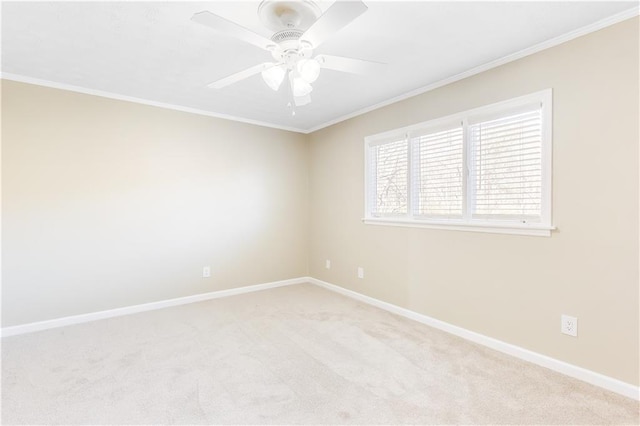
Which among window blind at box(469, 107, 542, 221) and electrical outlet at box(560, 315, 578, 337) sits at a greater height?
window blind at box(469, 107, 542, 221)

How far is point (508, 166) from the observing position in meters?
2.56

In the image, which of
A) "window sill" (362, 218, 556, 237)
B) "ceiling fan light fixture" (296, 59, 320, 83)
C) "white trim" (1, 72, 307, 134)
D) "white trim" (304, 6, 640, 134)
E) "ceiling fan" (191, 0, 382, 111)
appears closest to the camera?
"ceiling fan" (191, 0, 382, 111)

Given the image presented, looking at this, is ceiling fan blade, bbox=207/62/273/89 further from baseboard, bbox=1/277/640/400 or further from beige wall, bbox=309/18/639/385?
baseboard, bbox=1/277/640/400

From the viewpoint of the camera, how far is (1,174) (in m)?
2.91

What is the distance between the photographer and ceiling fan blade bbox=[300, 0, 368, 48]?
4.30 feet

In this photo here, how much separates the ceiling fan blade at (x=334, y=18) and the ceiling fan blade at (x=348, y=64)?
0.12 metres

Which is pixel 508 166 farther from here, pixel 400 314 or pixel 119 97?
pixel 119 97

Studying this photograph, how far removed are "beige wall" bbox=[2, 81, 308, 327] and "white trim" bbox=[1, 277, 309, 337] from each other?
54 mm

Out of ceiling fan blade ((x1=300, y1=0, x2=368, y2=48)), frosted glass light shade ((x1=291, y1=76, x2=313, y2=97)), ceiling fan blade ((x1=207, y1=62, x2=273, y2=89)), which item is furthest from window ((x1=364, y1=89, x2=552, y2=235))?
ceiling fan blade ((x1=207, y1=62, x2=273, y2=89))

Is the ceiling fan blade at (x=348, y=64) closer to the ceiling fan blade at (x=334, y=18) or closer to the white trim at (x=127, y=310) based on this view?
the ceiling fan blade at (x=334, y=18)

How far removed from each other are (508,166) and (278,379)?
234cm

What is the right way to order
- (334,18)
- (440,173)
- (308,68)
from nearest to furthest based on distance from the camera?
(334,18) < (308,68) < (440,173)

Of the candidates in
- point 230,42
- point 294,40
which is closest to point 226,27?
point 294,40

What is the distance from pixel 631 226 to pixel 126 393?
3272mm
